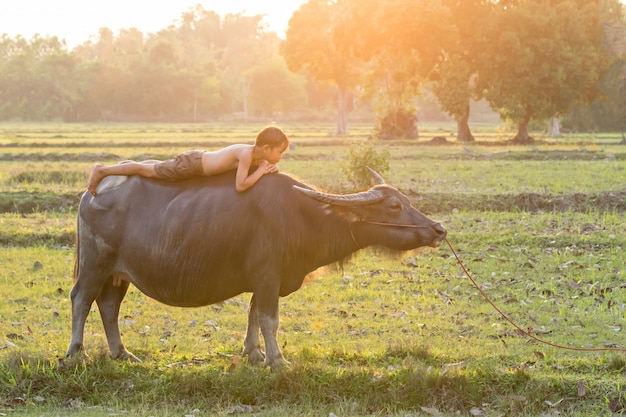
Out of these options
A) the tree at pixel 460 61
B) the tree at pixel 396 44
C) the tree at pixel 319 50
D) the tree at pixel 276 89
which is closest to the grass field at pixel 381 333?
the tree at pixel 460 61

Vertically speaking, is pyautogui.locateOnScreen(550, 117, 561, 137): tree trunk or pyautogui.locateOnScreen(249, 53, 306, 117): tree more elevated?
pyautogui.locateOnScreen(249, 53, 306, 117): tree

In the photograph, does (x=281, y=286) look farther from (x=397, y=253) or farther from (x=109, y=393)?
(x=109, y=393)

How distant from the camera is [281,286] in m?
7.16

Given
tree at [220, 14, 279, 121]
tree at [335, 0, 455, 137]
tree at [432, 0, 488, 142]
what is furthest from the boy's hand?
tree at [220, 14, 279, 121]

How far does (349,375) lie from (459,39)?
34907 millimetres

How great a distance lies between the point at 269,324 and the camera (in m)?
6.87

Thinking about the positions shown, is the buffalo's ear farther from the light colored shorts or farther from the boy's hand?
the light colored shorts

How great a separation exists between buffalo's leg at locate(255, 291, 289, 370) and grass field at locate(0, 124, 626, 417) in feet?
0.63

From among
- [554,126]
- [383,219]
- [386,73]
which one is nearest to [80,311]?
[383,219]

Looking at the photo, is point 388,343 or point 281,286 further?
point 388,343

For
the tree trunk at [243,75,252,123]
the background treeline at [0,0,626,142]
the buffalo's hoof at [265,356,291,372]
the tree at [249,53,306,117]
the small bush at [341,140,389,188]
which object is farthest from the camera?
the tree trunk at [243,75,252,123]

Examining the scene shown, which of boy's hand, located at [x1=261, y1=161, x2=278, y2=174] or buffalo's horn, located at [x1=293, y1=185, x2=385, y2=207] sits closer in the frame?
buffalo's horn, located at [x1=293, y1=185, x2=385, y2=207]

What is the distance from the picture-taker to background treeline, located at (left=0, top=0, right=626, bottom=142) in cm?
3762

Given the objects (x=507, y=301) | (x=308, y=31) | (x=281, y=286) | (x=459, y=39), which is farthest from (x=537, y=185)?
(x=308, y=31)
